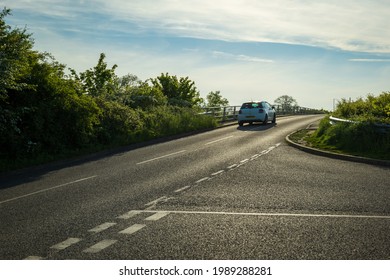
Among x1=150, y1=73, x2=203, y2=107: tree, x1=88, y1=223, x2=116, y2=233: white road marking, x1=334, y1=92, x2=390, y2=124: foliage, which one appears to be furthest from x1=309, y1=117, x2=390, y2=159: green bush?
x1=150, y1=73, x2=203, y2=107: tree

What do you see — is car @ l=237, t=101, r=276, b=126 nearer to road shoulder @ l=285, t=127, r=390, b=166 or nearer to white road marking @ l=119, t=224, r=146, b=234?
road shoulder @ l=285, t=127, r=390, b=166

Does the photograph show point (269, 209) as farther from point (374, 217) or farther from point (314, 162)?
point (314, 162)

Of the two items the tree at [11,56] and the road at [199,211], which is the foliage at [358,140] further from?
the tree at [11,56]


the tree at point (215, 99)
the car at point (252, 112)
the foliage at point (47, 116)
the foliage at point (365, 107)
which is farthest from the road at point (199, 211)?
the tree at point (215, 99)

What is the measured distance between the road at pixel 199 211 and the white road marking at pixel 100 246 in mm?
27

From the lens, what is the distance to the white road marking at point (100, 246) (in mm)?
5331

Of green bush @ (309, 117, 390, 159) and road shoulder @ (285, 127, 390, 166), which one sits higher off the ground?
green bush @ (309, 117, 390, 159)

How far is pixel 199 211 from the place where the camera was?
7430 mm

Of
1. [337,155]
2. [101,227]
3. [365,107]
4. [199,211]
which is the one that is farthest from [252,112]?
[101,227]

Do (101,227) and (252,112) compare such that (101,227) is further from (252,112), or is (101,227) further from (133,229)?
(252,112)

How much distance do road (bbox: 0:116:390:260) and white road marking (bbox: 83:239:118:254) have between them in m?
0.03

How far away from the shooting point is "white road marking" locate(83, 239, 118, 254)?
5.33 meters
